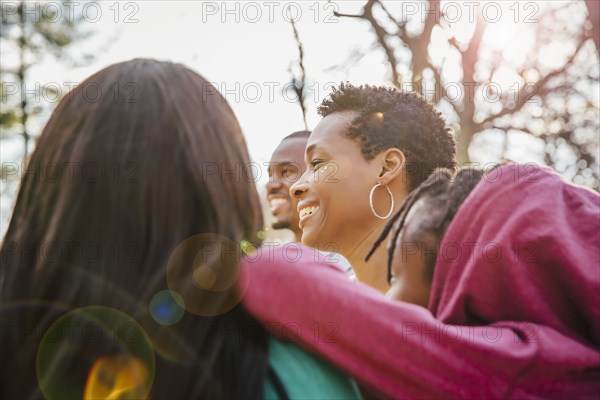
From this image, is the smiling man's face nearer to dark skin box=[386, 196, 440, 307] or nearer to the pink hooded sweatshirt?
dark skin box=[386, 196, 440, 307]

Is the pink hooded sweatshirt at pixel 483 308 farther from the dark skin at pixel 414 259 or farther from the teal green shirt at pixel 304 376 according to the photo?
the dark skin at pixel 414 259

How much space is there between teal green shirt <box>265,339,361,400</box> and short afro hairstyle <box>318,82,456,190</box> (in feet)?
5.52

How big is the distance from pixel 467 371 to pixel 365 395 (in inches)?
8.5

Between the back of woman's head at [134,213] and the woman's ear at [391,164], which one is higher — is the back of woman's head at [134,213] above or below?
above

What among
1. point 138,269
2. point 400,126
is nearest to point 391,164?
point 400,126

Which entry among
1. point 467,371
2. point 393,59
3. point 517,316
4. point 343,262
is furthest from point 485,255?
point 393,59

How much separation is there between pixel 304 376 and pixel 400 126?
190 cm

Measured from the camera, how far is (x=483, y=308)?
1.48 metres

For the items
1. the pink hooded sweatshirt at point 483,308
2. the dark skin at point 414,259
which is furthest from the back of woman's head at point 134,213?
the dark skin at point 414,259

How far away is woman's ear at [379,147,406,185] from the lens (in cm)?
289

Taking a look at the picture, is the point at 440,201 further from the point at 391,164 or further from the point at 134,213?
the point at 391,164

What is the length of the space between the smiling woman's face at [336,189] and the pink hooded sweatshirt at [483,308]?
1.33 meters

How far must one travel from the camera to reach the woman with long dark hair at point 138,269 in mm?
1191

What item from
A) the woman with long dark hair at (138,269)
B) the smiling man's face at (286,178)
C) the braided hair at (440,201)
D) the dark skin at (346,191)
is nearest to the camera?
the woman with long dark hair at (138,269)
